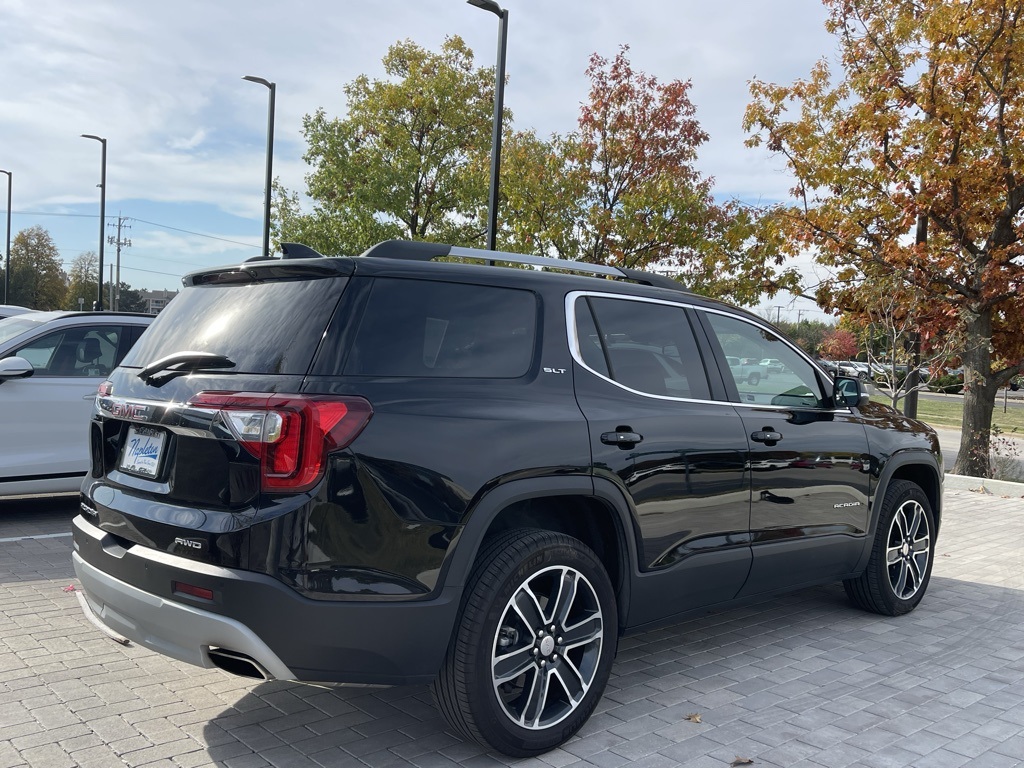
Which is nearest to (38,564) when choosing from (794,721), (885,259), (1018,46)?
(794,721)

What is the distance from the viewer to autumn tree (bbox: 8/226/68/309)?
261ft

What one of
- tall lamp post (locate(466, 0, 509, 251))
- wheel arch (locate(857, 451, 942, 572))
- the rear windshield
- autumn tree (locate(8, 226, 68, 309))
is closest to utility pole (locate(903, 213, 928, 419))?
tall lamp post (locate(466, 0, 509, 251))

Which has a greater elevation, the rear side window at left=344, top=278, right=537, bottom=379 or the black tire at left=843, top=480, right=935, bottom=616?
the rear side window at left=344, top=278, right=537, bottom=379

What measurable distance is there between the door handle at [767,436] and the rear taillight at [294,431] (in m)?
2.31

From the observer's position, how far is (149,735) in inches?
147

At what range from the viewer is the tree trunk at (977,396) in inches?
551

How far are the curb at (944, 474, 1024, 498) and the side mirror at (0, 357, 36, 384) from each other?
451 inches

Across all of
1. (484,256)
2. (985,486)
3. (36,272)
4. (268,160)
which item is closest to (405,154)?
(268,160)

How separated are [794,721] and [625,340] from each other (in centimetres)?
188

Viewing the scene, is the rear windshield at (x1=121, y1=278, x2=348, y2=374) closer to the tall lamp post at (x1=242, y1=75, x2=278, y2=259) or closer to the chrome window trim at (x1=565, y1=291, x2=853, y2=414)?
the chrome window trim at (x1=565, y1=291, x2=853, y2=414)

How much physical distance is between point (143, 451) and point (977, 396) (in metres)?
13.6

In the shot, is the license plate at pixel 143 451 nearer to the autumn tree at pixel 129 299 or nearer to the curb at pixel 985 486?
the curb at pixel 985 486

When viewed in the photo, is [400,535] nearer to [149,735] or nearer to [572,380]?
[572,380]

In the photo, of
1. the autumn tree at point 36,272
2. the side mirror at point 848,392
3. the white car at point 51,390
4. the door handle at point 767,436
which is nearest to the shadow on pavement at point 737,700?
the door handle at point 767,436
